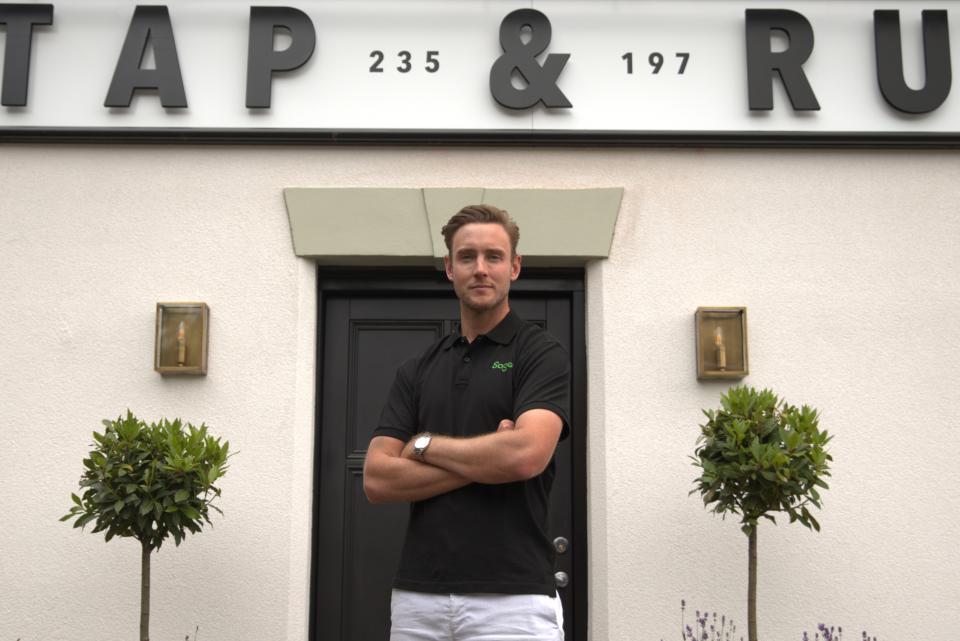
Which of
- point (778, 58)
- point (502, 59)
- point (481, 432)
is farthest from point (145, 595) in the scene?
point (778, 58)

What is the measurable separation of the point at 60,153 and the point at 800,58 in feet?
10.5

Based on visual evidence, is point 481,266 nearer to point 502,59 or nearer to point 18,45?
point 502,59

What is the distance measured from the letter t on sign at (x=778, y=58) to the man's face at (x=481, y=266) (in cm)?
215

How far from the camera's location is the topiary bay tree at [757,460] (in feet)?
11.4

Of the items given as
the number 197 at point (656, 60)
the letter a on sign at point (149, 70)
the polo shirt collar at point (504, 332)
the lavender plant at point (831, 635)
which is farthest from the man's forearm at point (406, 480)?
the number 197 at point (656, 60)

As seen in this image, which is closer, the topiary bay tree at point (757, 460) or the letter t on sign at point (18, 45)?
the topiary bay tree at point (757, 460)

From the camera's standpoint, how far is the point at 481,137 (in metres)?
4.30

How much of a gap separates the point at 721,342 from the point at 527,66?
143cm

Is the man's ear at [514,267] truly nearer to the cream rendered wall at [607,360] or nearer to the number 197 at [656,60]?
the cream rendered wall at [607,360]

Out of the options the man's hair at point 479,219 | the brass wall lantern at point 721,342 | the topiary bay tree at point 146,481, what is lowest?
the topiary bay tree at point 146,481

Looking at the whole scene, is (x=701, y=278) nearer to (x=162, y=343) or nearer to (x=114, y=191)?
(x=162, y=343)

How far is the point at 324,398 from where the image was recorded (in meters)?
4.37

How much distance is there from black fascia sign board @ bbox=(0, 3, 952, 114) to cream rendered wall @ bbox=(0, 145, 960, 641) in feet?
0.78

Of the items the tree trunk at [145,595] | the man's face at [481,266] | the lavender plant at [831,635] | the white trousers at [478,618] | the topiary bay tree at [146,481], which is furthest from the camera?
the lavender plant at [831,635]
